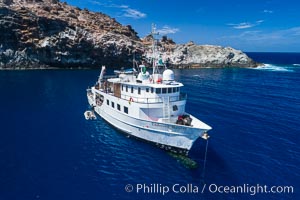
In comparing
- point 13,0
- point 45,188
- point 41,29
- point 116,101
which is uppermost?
point 13,0

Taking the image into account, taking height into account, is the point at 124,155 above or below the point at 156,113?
below

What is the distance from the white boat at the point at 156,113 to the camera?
25.9 meters

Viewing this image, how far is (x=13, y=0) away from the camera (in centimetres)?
10944

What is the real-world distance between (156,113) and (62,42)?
256 feet

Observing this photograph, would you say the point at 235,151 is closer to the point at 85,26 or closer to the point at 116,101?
the point at 116,101

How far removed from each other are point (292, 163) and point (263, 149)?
3.39 m

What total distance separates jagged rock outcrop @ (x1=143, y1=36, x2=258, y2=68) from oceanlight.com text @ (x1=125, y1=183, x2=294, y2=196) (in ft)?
328

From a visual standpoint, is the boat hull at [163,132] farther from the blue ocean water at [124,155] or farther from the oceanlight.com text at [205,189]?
the oceanlight.com text at [205,189]

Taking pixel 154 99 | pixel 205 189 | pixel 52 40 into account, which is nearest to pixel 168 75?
pixel 154 99

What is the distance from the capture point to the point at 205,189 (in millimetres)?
21234

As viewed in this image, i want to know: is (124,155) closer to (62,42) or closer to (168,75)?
(168,75)

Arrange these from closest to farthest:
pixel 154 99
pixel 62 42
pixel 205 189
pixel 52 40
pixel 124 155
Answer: pixel 205 189, pixel 124 155, pixel 154 99, pixel 52 40, pixel 62 42

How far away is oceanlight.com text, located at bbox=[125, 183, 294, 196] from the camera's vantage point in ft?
68.7

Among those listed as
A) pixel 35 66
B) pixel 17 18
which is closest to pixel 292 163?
pixel 35 66
